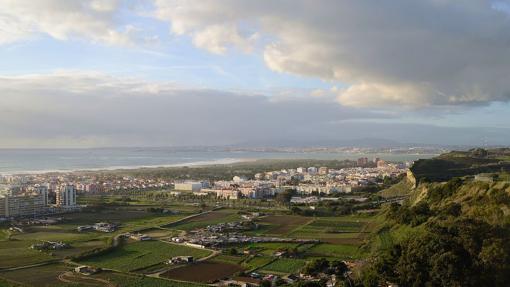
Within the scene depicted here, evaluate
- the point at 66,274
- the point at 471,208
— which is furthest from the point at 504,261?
the point at 66,274

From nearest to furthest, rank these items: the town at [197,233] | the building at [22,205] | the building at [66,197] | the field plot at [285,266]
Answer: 1. the town at [197,233]
2. the field plot at [285,266]
3. the building at [22,205]
4. the building at [66,197]

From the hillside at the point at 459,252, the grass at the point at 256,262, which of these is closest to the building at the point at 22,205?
the grass at the point at 256,262

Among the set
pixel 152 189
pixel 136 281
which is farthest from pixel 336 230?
pixel 152 189

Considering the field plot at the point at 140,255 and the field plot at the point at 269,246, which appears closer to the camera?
the field plot at the point at 140,255

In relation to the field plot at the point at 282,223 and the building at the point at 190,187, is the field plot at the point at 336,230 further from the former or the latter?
the building at the point at 190,187

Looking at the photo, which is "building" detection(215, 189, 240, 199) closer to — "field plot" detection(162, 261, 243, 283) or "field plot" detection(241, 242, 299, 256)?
"field plot" detection(241, 242, 299, 256)

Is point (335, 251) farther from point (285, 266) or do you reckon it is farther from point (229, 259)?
point (229, 259)

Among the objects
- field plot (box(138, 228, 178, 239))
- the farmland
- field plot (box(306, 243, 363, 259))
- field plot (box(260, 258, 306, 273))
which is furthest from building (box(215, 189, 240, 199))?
field plot (box(260, 258, 306, 273))
